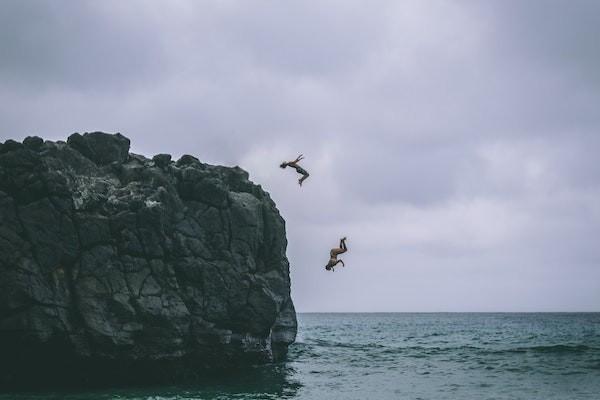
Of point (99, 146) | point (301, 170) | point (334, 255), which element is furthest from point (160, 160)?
point (334, 255)

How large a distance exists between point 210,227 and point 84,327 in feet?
32.5

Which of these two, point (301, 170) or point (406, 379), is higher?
point (301, 170)

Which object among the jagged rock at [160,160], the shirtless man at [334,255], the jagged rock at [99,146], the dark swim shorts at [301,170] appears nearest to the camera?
the shirtless man at [334,255]

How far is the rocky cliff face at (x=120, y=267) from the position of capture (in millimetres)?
27359

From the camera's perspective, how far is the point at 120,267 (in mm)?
29531

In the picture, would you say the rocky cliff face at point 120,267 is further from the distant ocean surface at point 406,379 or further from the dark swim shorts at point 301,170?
the dark swim shorts at point 301,170

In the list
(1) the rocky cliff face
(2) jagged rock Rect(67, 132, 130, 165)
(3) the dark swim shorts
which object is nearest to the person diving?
(3) the dark swim shorts

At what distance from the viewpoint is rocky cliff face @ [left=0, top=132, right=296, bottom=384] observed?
27359 millimetres

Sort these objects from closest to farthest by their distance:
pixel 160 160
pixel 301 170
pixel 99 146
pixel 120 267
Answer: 1. pixel 301 170
2. pixel 120 267
3. pixel 99 146
4. pixel 160 160

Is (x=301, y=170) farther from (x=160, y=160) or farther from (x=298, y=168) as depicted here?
(x=160, y=160)

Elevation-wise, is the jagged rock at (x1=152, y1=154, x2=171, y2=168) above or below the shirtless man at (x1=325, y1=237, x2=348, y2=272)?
above

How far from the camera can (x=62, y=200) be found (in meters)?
28.6

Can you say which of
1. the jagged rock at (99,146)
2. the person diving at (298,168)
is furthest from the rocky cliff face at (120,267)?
Answer: the person diving at (298,168)

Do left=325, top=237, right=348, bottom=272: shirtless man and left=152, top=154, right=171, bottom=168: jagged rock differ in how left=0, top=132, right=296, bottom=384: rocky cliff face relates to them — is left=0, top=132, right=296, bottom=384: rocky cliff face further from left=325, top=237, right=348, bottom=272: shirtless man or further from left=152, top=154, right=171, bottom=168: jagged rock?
left=325, top=237, right=348, bottom=272: shirtless man
